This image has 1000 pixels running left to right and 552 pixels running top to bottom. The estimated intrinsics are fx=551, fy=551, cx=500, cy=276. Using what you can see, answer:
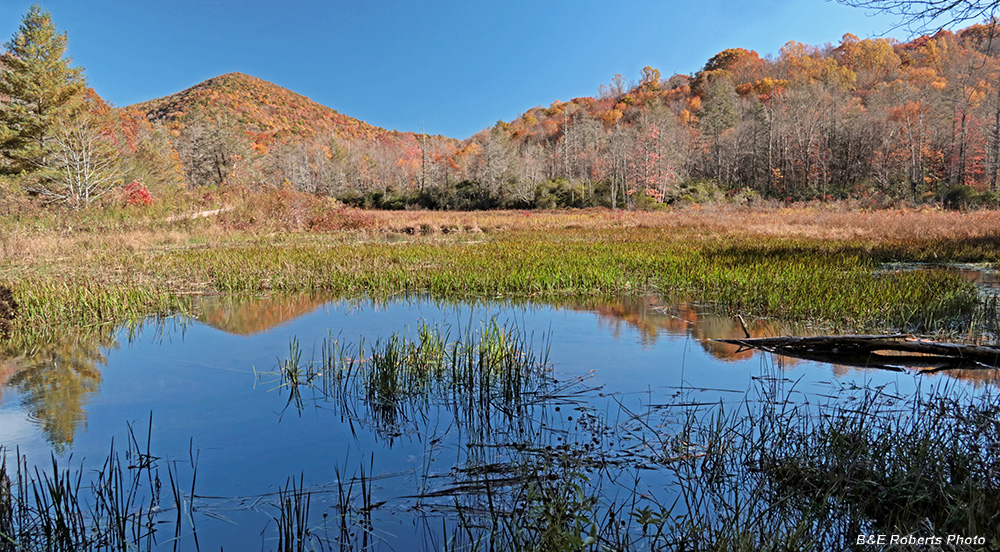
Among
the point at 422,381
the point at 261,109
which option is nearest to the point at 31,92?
the point at 422,381

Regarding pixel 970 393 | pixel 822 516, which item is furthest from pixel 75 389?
pixel 970 393

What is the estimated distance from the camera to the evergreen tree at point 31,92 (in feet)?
104

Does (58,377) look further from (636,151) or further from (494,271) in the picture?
(636,151)

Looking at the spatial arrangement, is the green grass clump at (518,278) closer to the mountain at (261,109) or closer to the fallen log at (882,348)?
the fallen log at (882,348)

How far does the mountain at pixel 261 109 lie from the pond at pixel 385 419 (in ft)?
305

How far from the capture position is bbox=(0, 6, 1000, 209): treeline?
105ft

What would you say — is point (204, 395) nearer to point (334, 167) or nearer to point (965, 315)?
point (965, 315)

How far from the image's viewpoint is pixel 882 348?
4039mm

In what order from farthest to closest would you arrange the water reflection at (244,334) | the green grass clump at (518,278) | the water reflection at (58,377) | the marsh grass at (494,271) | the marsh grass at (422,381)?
the marsh grass at (494,271)
the green grass clump at (518,278)
the water reflection at (244,334)
the marsh grass at (422,381)
the water reflection at (58,377)

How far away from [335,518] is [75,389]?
3.98m

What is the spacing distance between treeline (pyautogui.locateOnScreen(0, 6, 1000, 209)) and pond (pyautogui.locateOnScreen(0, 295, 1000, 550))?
2070 centimetres

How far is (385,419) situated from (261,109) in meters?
126

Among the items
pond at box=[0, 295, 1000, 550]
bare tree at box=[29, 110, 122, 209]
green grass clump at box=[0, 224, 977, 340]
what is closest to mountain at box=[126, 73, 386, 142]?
bare tree at box=[29, 110, 122, 209]

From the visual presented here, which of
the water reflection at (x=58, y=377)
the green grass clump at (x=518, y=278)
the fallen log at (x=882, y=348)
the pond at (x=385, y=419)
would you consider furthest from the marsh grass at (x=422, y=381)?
the green grass clump at (x=518, y=278)
